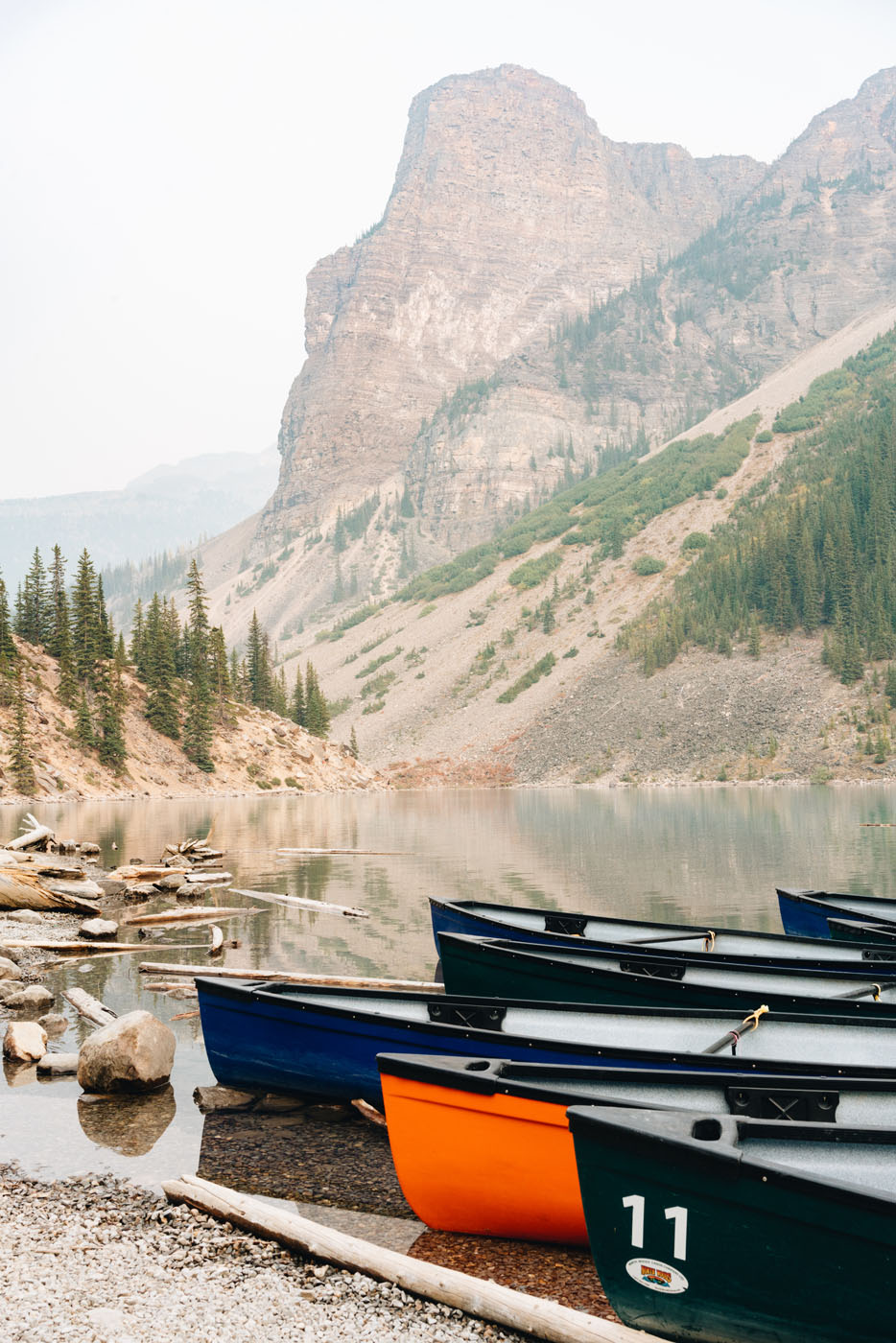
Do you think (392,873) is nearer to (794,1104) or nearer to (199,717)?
(794,1104)

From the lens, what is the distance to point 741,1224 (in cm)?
521

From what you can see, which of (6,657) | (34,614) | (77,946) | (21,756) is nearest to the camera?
(77,946)

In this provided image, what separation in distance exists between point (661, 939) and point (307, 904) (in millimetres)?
12628

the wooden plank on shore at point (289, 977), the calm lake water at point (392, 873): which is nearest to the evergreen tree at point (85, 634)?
the calm lake water at point (392, 873)

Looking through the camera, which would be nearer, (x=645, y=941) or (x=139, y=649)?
(x=645, y=941)

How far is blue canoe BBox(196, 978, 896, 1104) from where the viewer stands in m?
7.65

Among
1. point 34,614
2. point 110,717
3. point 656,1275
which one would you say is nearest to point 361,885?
point 656,1275

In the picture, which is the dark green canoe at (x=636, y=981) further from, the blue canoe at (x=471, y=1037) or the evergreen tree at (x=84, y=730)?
the evergreen tree at (x=84, y=730)

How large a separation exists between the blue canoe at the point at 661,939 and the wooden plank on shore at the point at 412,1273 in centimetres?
490

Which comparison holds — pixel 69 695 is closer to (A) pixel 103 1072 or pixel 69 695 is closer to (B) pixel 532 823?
(B) pixel 532 823

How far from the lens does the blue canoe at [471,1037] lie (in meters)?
7.65

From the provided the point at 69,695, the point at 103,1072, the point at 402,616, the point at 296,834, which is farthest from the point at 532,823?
the point at 402,616

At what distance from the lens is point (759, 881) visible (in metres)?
30.2

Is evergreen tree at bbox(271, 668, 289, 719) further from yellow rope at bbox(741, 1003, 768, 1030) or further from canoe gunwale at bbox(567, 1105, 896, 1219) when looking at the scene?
canoe gunwale at bbox(567, 1105, 896, 1219)
